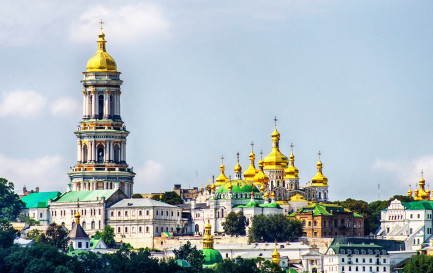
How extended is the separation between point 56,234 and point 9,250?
17845 millimetres

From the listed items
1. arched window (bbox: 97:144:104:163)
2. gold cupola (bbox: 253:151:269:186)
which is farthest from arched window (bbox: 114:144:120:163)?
gold cupola (bbox: 253:151:269:186)

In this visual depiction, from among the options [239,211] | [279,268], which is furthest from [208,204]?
[279,268]

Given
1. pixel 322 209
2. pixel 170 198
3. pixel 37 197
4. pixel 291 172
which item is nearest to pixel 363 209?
pixel 291 172

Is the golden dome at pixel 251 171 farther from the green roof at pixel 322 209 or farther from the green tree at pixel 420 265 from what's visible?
the green tree at pixel 420 265

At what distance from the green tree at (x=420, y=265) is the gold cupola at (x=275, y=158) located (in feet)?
112

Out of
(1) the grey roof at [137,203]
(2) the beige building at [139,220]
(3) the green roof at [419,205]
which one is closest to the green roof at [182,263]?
(2) the beige building at [139,220]

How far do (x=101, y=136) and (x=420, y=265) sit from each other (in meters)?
36.8

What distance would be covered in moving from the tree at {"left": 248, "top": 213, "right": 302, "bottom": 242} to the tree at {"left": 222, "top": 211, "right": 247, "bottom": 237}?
10.5 feet

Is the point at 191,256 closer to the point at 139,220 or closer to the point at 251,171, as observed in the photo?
the point at 139,220

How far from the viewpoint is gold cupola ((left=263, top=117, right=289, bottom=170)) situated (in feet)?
586

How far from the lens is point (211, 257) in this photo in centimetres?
13925

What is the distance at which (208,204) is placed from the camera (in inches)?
6619

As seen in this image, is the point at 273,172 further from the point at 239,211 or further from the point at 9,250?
the point at 9,250

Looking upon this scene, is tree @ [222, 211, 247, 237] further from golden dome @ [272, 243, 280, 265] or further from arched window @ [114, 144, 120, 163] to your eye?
golden dome @ [272, 243, 280, 265]
